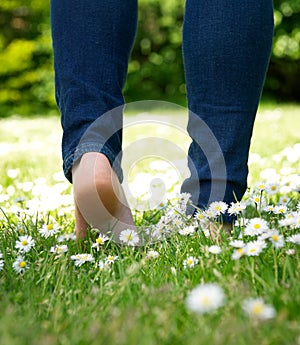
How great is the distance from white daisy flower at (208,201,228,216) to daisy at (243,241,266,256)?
0.87 feet

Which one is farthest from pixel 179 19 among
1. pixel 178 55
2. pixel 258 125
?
pixel 258 125

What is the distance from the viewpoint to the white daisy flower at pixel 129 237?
1.27 metres

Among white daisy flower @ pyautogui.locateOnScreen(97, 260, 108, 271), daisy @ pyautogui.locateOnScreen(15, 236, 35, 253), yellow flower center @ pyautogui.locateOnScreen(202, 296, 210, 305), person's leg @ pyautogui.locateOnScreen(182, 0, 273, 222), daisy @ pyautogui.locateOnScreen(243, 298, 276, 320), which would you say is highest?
person's leg @ pyautogui.locateOnScreen(182, 0, 273, 222)

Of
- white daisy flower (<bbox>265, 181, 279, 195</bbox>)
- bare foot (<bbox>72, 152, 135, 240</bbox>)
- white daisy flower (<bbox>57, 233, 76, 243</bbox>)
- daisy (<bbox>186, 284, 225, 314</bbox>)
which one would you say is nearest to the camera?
daisy (<bbox>186, 284, 225, 314</bbox>)

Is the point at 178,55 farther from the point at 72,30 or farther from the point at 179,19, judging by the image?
the point at 72,30

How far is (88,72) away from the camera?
131cm

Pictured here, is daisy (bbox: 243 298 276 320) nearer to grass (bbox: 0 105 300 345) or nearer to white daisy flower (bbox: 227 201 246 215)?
grass (bbox: 0 105 300 345)

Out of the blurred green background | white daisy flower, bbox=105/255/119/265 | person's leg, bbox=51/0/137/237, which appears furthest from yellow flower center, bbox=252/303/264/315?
the blurred green background

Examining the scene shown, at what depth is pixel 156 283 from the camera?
1017 mm

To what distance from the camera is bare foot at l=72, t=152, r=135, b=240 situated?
120cm

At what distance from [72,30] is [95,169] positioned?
356 mm

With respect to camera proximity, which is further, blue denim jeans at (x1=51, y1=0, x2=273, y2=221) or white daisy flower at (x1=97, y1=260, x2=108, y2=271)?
blue denim jeans at (x1=51, y1=0, x2=273, y2=221)

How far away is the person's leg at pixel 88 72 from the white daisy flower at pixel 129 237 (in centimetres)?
7

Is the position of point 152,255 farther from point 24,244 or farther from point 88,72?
point 88,72
